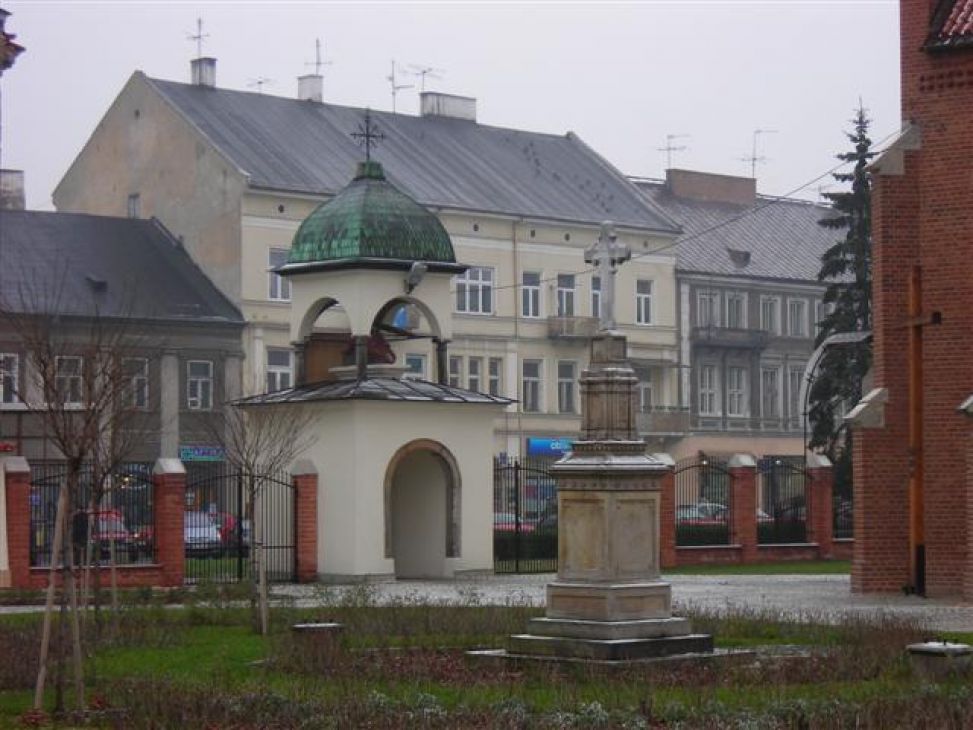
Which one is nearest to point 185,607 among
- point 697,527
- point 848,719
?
point 848,719

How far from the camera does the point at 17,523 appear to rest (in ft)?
114

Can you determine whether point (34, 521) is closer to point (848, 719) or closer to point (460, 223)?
point (848, 719)

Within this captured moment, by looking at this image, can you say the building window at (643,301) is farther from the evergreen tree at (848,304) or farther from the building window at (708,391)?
the evergreen tree at (848,304)

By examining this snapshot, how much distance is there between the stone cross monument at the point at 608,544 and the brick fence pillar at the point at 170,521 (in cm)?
1687

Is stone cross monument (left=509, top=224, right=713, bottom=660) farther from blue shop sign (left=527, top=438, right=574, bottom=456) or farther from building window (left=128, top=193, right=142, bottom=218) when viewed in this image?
blue shop sign (left=527, top=438, right=574, bottom=456)

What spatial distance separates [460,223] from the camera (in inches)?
2675

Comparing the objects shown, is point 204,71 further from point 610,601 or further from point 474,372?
point 610,601

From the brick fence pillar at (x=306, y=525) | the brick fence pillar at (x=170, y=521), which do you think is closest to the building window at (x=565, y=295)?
the brick fence pillar at (x=306, y=525)

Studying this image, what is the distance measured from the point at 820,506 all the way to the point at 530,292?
26.1 m

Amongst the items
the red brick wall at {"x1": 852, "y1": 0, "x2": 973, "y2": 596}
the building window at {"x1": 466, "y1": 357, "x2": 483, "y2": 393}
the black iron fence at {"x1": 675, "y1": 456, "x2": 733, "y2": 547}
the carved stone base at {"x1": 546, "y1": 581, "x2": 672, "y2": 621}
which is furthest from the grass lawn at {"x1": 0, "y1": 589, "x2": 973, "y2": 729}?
the building window at {"x1": 466, "y1": 357, "x2": 483, "y2": 393}

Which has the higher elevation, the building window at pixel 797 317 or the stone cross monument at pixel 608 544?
the building window at pixel 797 317

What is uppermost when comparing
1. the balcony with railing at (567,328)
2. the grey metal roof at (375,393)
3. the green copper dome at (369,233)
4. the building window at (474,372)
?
the balcony with railing at (567,328)

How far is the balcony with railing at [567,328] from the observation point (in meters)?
71.6

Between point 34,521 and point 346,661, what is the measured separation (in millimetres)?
17795
